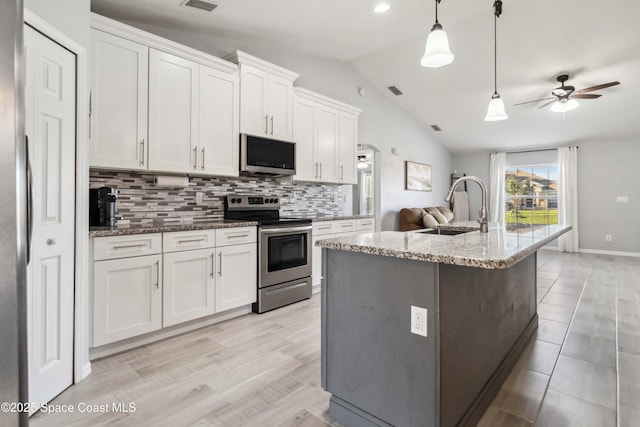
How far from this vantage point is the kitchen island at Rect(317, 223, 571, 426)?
132 centimetres

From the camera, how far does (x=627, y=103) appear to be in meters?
5.16

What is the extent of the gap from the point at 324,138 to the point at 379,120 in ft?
6.26

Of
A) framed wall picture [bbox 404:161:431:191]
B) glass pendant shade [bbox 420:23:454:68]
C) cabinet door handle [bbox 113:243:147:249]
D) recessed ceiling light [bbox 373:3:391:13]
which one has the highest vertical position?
recessed ceiling light [bbox 373:3:391:13]

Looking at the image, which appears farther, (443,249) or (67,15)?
(67,15)

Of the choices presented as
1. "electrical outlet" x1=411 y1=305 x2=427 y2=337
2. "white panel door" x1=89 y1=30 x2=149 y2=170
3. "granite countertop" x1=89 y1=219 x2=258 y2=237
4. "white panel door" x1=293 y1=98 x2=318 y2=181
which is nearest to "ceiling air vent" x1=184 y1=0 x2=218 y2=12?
"white panel door" x1=89 y1=30 x2=149 y2=170

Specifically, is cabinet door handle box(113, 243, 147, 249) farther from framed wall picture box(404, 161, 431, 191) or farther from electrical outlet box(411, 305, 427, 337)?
framed wall picture box(404, 161, 431, 191)

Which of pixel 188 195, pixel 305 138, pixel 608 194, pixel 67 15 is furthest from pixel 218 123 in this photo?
pixel 608 194

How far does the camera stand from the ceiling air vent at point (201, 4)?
8.87 feet

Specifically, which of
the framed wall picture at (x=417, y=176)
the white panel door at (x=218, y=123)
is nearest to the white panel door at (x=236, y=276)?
the white panel door at (x=218, y=123)

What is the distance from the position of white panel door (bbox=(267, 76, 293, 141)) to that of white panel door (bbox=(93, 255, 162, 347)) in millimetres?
1885

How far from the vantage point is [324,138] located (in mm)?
4273

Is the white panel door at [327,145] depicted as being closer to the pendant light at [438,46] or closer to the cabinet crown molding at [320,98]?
the cabinet crown molding at [320,98]

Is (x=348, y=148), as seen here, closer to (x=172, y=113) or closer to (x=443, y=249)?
(x=172, y=113)

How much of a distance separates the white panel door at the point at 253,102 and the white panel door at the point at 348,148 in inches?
53.3
